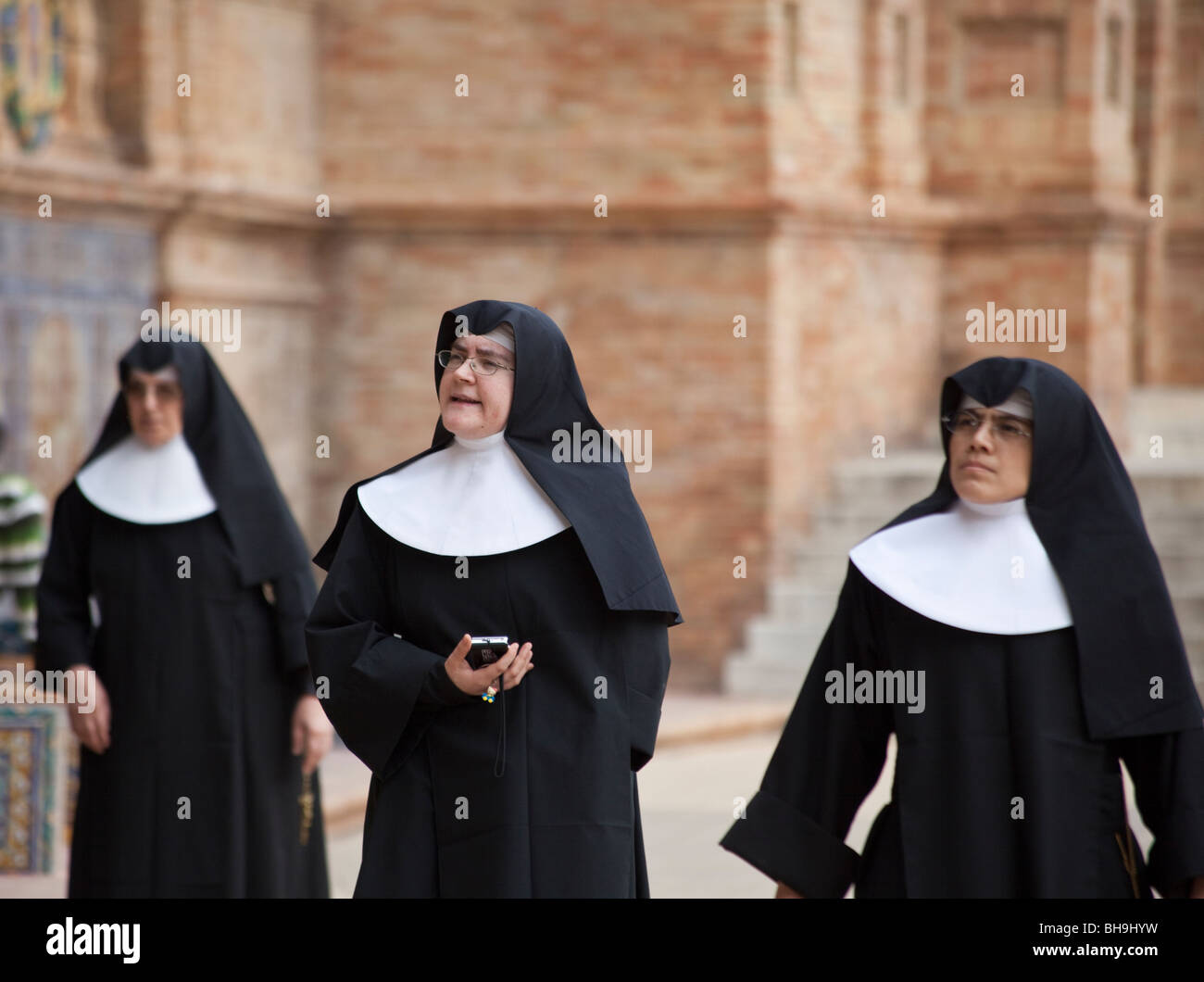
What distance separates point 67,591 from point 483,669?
219 centimetres

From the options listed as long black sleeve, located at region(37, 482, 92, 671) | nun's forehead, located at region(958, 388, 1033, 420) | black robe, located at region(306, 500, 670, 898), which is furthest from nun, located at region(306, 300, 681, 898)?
long black sleeve, located at region(37, 482, 92, 671)

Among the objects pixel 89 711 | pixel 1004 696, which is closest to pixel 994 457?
pixel 1004 696

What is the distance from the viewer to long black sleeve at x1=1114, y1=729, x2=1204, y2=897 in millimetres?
3945

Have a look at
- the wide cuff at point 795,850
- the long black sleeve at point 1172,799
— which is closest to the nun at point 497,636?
the wide cuff at point 795,850

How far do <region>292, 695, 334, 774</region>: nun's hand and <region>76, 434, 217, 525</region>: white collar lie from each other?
0.64 metres

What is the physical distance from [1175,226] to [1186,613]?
372 inches

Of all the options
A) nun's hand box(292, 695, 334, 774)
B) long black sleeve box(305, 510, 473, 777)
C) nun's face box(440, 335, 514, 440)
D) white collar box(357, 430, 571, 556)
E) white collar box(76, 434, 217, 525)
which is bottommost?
nun's hand box(292, 695, 334, 774)

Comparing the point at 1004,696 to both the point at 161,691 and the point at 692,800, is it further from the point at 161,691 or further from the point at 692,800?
the point at 692,800

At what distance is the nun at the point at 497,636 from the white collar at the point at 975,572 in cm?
51

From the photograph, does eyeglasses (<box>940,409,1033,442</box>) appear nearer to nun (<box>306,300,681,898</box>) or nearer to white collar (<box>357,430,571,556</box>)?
nun (<box>306,300,681,898</box>)

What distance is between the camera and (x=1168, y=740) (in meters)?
4.04

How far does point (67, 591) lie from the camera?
5754mm

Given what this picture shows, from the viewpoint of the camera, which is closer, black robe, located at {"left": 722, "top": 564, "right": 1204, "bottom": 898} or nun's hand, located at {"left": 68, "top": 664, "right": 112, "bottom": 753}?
black robe, located at {"left": 722, "top": 564, "right": 1204, "bottom": 898}
